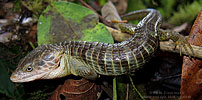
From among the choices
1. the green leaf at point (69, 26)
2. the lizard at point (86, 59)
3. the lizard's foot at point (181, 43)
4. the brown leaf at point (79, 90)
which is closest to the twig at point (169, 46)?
the lizard's foot at point (181, 43)

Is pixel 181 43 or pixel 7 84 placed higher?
pixel 181 43

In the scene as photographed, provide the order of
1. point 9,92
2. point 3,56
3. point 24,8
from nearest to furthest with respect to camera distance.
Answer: point 9,92, point 3,56, point 24,8

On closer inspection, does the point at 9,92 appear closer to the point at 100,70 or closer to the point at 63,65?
the point at 63,65

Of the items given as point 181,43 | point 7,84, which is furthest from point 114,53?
point 7,84

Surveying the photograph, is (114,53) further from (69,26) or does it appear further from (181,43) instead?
(181,43)

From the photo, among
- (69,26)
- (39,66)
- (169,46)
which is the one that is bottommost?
(39,66)

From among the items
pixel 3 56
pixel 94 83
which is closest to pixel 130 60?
pixel 94 83
